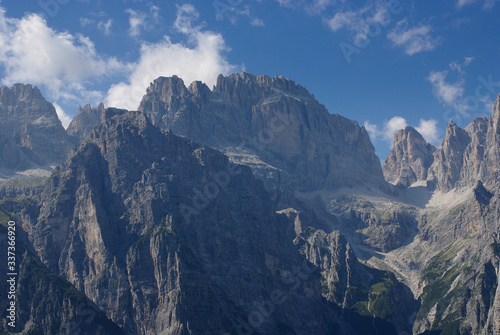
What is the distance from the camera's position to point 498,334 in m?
192

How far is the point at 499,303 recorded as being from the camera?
189 meters

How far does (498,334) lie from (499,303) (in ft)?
39.6
